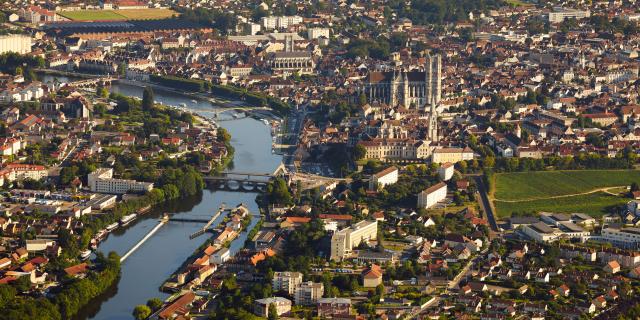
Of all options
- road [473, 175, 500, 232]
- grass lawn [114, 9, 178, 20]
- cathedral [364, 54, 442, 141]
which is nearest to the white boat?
road [473, 175, 500, 232]

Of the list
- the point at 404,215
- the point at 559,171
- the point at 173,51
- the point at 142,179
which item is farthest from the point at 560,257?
the point at 173,51

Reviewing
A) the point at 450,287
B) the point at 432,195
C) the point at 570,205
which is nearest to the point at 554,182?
the point at 570,205

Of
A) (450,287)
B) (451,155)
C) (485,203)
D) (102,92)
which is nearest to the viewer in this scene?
(450,287)

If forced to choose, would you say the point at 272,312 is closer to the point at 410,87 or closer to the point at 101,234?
the point at 101,234

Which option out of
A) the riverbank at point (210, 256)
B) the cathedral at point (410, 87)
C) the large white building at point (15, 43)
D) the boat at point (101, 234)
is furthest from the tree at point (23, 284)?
the large white building at point (15, 43)

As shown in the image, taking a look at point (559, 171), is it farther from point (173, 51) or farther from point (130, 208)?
point (173, 51)

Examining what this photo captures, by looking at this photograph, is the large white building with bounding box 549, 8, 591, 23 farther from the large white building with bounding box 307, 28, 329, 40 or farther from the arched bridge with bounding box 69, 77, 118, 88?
the arched bridge with bounding box 69, 77, 118, 88

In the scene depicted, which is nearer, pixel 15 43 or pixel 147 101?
pixel 147 101
